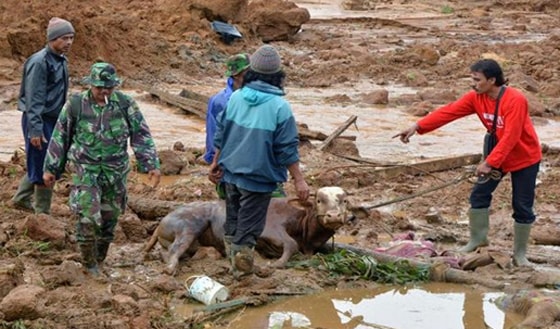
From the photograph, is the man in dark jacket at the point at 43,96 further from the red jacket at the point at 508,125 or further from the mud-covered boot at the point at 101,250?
the red jacket at the point at 508,125

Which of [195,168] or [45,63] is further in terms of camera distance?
[195,168]

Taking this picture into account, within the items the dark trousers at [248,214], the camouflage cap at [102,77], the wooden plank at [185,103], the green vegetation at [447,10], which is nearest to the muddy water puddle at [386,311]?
the dark trousers at [248,214]

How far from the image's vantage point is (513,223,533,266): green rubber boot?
868 centimetres

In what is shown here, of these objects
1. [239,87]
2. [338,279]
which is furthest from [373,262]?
[239,87]

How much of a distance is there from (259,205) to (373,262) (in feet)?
3.56

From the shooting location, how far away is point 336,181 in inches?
477

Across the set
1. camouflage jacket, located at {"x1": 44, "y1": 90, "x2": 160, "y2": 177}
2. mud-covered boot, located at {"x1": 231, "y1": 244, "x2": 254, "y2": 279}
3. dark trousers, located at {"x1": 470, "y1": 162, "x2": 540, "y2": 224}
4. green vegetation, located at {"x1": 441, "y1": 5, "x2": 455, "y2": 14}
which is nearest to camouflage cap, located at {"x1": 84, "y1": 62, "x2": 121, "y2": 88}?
camouflage jacket, located at {"x1": 44, "y1": 90, "x2": 160, "y2": 177}

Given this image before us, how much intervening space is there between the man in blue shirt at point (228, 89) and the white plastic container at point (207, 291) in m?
1.47

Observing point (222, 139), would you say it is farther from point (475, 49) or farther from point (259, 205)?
point (475, 49)

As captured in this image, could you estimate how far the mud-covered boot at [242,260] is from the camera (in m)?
7.73

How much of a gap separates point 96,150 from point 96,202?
1.20 feet

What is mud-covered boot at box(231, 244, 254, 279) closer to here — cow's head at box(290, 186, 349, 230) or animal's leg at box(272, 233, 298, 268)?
animal's leg at box(272, 233, 298, 268)

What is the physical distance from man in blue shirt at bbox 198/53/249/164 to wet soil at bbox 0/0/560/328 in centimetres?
91

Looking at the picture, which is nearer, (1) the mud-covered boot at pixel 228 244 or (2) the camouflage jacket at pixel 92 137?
(2) the camouflage jacket at pixel 92 137
